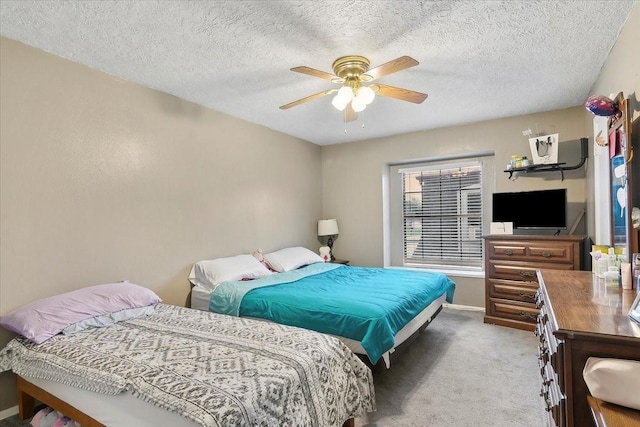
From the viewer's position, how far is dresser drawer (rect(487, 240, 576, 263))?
347 centimetres

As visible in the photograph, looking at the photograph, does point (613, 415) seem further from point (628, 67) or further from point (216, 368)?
point (628, 67)

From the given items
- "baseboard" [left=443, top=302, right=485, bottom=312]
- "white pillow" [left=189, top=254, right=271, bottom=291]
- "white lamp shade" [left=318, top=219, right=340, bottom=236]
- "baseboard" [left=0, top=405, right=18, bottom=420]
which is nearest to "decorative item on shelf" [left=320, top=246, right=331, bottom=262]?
"white lamp shade" [left=318, top=219, right=340, bottom=236]

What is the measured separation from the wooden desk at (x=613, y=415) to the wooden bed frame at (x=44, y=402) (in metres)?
1.37

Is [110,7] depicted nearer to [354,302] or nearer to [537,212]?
[354,302]

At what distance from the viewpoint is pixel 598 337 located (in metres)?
1.09

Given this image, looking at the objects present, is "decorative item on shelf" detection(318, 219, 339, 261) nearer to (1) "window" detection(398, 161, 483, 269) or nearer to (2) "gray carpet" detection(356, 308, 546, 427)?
(1) "window" detection(398, 161, 483, 269)

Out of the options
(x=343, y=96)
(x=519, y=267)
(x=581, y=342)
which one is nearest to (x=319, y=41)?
(x=343, y=96)

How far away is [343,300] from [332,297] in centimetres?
14

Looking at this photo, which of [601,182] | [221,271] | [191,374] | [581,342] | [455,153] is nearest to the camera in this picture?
[581,342]

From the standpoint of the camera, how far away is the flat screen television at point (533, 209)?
12.2 feet

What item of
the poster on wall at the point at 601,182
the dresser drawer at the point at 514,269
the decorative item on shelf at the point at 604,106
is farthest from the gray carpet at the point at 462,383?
the decorative item on shelf at the point at 604,106

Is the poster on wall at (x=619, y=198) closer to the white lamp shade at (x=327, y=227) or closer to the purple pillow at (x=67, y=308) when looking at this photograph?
the purple pillow at (x=67, y=308)

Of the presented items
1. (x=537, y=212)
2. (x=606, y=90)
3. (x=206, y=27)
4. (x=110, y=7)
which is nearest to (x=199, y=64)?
(x=206, y=27)

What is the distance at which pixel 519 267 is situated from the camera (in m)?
3.77
